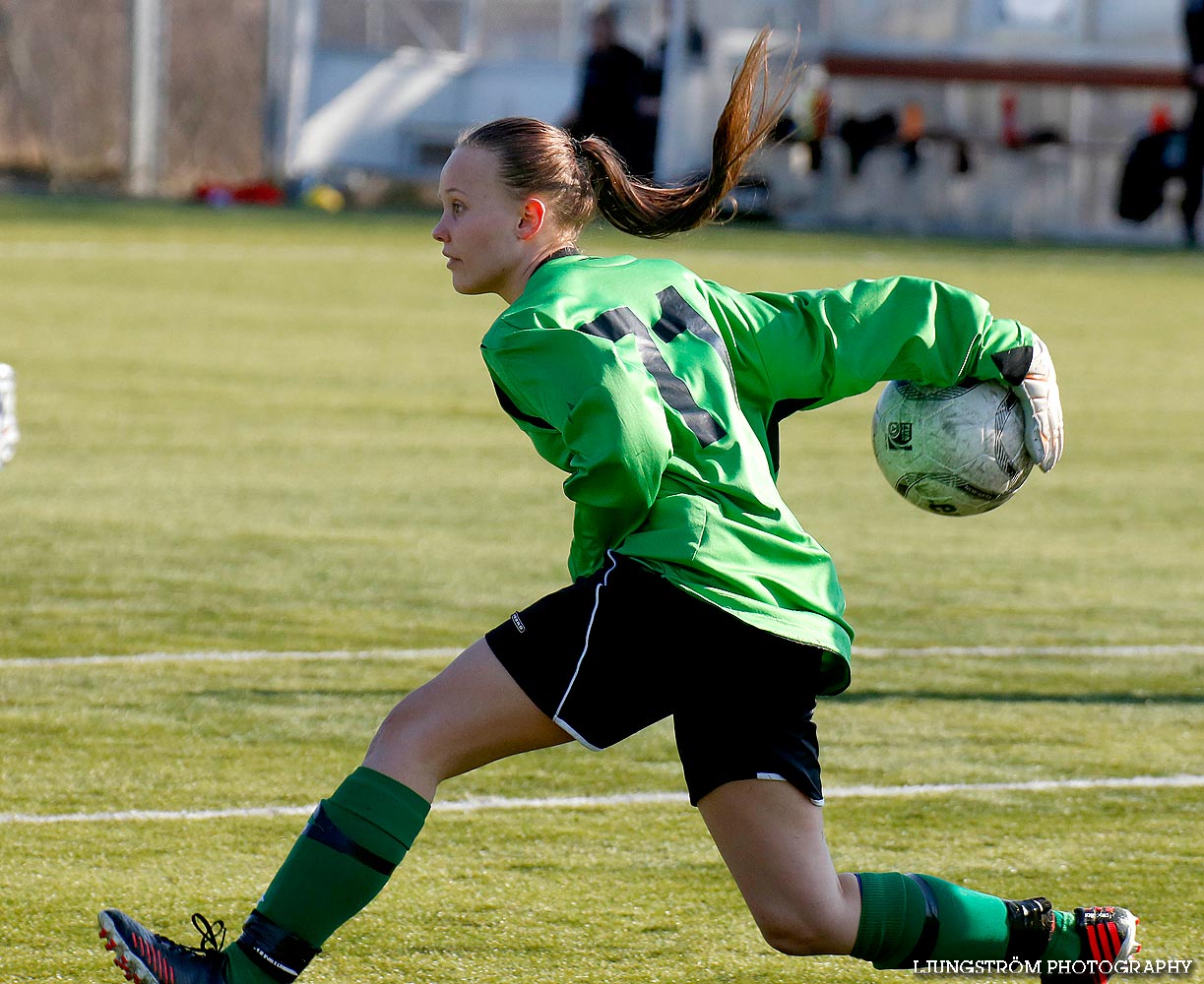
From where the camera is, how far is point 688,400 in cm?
321

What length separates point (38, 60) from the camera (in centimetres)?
2753

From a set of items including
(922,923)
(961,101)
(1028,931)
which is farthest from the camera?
(961,101)

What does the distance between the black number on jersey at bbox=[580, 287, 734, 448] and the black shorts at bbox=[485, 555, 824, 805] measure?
245 millimetres

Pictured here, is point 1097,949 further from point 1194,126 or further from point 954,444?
point 1194,126

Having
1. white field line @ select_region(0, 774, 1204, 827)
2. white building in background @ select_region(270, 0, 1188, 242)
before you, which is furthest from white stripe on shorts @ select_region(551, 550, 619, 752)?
white building in background @ select_region(270, 0, 1188, 242)

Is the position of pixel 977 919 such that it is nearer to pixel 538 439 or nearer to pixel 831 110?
pixel 538 439

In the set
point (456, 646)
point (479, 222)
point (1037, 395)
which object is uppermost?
point (479, 222)

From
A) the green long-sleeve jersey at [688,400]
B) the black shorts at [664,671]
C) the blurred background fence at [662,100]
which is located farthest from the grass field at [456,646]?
the blurred background fence at [662,100]

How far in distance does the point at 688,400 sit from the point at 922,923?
0.93 metres

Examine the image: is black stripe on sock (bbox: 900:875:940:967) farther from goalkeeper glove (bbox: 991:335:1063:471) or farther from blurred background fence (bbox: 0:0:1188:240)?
blurred background fence (bbox: 0:0:1188:240)

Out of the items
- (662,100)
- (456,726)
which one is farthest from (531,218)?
(662,100)

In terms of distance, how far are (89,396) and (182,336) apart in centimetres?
243

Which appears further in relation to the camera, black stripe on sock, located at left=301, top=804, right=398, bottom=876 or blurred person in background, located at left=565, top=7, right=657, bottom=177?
blurred person in background, located at left=565, top=7, right=657, bottom=177

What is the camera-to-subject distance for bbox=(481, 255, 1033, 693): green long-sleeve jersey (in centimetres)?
308
